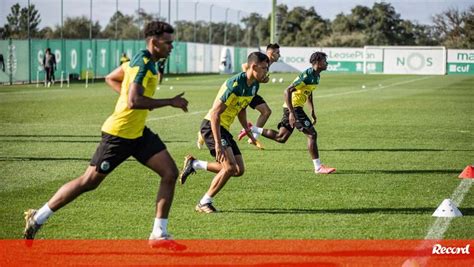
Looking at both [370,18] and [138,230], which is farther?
[370,18]

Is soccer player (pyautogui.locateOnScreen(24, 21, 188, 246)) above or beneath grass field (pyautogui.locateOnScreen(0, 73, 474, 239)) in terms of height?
above

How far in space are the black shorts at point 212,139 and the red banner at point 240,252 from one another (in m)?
2.13

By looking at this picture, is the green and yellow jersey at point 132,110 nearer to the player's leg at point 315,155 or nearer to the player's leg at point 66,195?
the player's leg at point 66,195

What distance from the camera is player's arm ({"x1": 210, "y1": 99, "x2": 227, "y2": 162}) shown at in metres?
9.68

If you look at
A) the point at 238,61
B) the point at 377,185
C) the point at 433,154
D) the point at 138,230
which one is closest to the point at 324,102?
the point at 433,154

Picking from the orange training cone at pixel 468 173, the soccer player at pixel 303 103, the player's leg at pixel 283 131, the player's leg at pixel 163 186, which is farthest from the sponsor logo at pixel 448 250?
the player's leg at pixel 283 131

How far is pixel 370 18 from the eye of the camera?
4331 inches

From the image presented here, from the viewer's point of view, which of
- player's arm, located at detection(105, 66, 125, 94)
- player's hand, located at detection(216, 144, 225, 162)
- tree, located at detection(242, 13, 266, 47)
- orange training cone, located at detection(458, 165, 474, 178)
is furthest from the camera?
tree, located at detection(242, 13, 266, 47)

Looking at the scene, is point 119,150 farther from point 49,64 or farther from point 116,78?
point 49,64

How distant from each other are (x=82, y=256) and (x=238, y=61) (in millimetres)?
79017

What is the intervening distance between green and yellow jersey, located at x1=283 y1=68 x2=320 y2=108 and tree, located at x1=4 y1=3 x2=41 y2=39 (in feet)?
114

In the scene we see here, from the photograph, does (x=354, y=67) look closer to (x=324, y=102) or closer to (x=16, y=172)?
(x=324, y=102)

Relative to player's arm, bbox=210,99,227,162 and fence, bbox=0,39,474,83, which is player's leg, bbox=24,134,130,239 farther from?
fence, bbox=0,39,474,83

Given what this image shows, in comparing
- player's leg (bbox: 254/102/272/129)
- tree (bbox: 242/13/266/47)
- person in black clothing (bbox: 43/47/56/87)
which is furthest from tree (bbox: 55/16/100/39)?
player's leg (bbox: 254/102/272/129)
